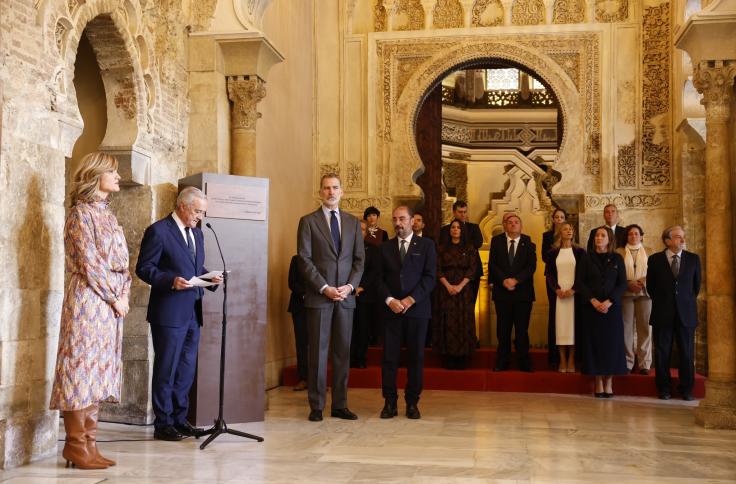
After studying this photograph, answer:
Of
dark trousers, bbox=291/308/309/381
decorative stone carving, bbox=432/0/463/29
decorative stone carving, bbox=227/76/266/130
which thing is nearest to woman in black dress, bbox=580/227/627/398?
dark trousers, bbox=291/308/309/381

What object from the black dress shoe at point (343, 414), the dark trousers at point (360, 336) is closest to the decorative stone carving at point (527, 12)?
the dark trousers at point (360, 336)

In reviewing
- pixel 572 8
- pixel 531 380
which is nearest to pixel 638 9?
pixel 572 8

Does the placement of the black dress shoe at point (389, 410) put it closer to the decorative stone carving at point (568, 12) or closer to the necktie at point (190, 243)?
the necktie at point (190, 243)

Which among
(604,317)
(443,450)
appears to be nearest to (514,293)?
(604,317)

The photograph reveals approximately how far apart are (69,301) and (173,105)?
267 cm

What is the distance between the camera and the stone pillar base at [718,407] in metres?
6.39

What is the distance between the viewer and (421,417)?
22.1 feet

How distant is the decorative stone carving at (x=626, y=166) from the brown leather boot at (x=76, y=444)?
7022 mm

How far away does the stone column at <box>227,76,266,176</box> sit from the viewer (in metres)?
7.57

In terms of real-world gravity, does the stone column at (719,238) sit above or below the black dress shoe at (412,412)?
above

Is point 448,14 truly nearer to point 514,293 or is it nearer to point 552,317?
point 514,293

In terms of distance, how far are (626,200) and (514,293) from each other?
2.09 meters

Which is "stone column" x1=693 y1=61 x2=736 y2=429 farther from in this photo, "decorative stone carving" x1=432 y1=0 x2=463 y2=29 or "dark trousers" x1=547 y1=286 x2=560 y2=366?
"decorative stone carving" x1=432 y1=0 x2=463 y2=29

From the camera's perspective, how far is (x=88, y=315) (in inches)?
190
